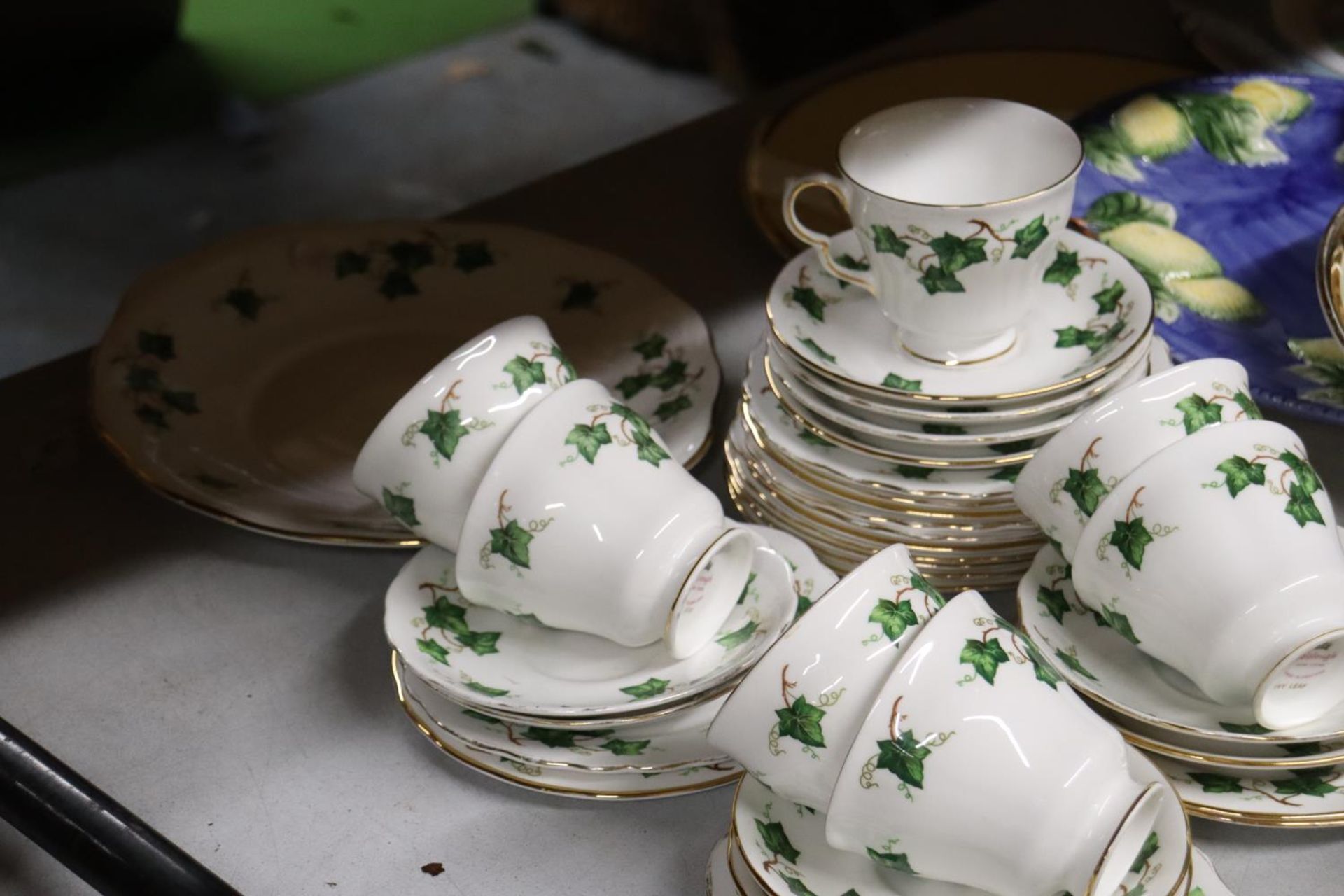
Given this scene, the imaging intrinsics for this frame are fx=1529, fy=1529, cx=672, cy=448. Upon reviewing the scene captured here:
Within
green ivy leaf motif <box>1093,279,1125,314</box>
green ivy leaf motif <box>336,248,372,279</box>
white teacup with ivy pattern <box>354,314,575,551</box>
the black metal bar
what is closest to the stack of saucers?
green ivy leaf motif <box>1093,279,1125,314</box>

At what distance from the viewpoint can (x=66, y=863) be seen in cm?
53

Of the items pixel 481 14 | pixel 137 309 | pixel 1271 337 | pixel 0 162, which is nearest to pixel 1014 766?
pixel 1271 337

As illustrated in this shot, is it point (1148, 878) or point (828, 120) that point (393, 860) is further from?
point (828, 120)

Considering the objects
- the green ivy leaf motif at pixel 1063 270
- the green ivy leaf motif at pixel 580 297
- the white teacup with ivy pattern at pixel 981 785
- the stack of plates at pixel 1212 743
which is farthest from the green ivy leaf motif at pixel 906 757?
the green ivy leaf motif at pixel 580 297

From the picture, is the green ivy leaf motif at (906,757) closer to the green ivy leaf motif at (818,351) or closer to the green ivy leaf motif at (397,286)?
the green ivy leaf motif at (818,351)

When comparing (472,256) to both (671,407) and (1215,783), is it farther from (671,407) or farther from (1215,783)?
(1215,783)

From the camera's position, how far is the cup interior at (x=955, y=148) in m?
0.70

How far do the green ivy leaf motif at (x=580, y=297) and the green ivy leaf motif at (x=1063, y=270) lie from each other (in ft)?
0.84

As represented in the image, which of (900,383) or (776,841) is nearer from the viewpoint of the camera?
(776,841)

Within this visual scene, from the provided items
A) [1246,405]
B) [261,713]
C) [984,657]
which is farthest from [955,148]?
[261,713]

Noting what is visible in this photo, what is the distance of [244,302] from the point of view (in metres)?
0.87

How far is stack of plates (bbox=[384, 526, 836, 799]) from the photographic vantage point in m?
0.60

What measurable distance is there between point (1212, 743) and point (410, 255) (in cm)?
54

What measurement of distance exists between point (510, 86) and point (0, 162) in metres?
0.75
